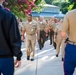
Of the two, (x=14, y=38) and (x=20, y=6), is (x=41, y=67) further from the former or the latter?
(x=20, y=6)

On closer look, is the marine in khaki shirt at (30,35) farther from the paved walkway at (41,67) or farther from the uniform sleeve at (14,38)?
the uniform sleeve at (14,38)

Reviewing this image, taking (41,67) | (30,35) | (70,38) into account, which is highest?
(70,38)

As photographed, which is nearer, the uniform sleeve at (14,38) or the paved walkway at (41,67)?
the uniform sleeve at (14,38)

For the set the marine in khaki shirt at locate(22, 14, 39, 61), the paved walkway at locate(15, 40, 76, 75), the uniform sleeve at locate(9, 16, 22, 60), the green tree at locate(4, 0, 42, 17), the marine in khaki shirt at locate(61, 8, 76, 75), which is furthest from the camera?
the green tree at locate(4, 0, 42, 17)

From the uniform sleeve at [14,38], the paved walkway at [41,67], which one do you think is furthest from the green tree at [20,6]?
the uniform sleeve at [14,38]

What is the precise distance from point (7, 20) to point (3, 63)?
0.57 m

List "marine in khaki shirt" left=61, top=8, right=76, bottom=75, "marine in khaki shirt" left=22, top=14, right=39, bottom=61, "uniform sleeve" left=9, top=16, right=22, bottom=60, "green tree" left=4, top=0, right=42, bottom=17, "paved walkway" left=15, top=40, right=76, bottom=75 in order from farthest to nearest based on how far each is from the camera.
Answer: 1. "green tree" left=4, top=0, right=42, bottom=17
2. "marine in khaki shirt" left=22, top=14, right=39, bottom=61
3. "paved walkway" left=15, top=40, right=76, bottom=75
4. "marine in khaki shirt" left=61, top=8, right=76, bottom=75
5. "uniform sleeve" left=9, top=16, right=22, bottom=60

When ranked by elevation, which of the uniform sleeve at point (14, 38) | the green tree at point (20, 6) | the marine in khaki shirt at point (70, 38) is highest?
the uniform sleeve at point (14, 38)

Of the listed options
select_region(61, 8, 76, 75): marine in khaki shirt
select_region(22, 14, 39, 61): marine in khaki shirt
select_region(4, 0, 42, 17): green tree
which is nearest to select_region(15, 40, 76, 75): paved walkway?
select_region(22, 14, 39, 61): marine in khaki shirt

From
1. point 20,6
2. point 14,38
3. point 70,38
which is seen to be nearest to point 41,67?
point 70,38

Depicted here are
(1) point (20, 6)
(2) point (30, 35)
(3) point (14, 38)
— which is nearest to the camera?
(3) point (14, 38)

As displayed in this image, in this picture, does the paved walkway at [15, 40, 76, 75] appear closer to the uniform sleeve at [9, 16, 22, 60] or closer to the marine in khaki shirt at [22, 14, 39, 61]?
the marine in khaki shirt at [22, 14, 39, 61]

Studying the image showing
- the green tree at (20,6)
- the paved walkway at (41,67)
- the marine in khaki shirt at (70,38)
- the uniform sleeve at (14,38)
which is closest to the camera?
the uniform sleeve at (14,38)

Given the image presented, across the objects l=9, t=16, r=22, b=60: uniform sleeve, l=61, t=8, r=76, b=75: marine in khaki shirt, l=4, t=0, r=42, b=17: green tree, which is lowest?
l=4, t=0, r=42, b=17: green tree
